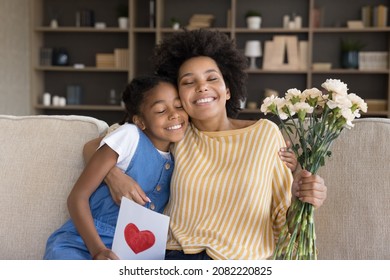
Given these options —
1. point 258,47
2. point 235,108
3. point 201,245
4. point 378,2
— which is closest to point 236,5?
point 258,47

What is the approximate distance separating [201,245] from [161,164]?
303 millimetres

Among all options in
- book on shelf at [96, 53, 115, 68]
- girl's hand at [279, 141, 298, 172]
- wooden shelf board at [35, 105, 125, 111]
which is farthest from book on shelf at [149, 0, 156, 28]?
girl's hand at [279, 141, 298, 172]

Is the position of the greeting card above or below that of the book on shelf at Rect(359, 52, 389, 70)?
below

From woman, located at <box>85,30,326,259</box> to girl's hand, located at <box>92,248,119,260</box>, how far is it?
0.18 meters

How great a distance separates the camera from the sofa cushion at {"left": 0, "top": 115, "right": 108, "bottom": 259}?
1812mm

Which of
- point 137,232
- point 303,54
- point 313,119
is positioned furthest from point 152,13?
point 313,119

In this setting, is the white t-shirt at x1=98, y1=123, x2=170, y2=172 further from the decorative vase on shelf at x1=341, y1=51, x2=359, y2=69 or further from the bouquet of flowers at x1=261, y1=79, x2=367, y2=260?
the decorative vase on shelf at x1=341, y1=51, x2=359, y2=69

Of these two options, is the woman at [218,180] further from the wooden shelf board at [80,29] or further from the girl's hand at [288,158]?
the wooden shelf board at [80,29]

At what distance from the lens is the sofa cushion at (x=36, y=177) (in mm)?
1812

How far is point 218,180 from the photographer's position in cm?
159

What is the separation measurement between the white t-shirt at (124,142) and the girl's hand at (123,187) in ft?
0.14
